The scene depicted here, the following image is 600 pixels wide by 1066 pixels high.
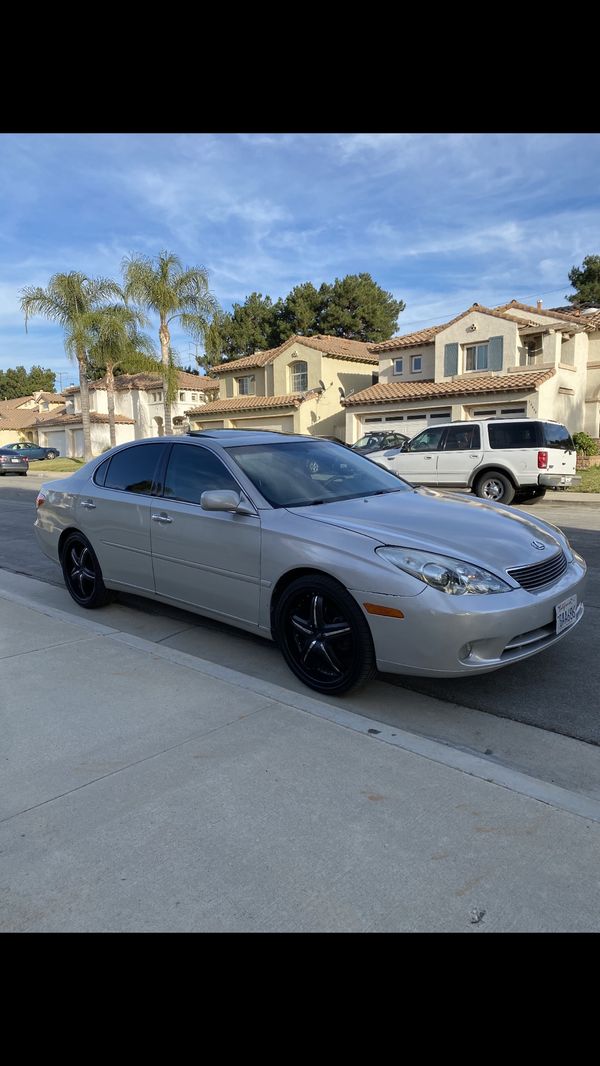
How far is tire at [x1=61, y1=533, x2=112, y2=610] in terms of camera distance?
5.70 metres

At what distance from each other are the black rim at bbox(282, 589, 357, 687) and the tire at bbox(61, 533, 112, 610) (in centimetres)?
231

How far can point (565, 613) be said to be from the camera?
3.86m

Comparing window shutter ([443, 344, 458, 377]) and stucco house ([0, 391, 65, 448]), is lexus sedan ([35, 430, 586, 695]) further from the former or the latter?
stucco house ([0, 391, 65, 448])

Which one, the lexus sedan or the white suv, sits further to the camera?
the white suv

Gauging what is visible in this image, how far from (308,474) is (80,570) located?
2.38 metres

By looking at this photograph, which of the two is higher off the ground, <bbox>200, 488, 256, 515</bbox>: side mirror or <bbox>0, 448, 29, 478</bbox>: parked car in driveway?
<bbox>0, 448, 29, 478</bbox>: parked car in driveway

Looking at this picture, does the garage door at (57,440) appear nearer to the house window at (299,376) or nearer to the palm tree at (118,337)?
the palm tree at (118,337)

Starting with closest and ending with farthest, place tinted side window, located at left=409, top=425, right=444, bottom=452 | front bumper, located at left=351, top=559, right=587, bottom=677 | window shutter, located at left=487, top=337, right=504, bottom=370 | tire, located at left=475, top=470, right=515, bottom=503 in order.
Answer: front bumper, located at left=351, top=559, right=587, bottom=677
tire, located at left=475, top=470, right=515, bottom=503
tinted side window, located at left=409, top=425, right=444, bottom=452
window shutter, located at left=487, top=337, right=504, bottom=370

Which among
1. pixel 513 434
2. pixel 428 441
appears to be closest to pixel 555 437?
pixel 513 434

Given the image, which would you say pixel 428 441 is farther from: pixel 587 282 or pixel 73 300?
pixel 587 282

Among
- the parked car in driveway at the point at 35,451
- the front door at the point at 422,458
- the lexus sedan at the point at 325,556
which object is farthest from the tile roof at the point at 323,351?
the lexus sedan at the point at 325,556

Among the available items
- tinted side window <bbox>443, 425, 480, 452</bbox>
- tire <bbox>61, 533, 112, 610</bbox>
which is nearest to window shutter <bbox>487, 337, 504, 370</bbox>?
tinted side window <bbox>443, 425, 480, 452</bbox>
